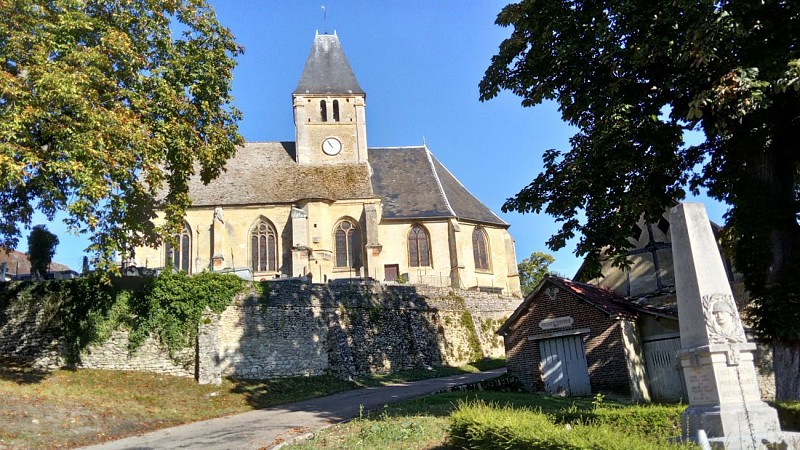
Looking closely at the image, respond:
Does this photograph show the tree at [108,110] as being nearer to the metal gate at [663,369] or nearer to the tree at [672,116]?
the tree at [672,116]

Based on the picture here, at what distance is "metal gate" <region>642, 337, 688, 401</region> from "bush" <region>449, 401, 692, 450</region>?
10.2 metres

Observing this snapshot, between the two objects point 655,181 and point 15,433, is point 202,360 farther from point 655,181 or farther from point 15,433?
point 655,181

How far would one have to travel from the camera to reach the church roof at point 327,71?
42.1 metres

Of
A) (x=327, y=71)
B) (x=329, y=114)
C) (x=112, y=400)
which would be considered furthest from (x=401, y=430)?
(x=327, y=71)

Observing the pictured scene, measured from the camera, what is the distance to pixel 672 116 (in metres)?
12.3

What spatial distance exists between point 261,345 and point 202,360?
2422 mm

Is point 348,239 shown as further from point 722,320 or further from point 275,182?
point 722,320

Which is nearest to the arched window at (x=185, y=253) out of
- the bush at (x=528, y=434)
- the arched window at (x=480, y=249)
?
the arched window at (x=480, y=249)

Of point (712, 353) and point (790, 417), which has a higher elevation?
point (712, 353)

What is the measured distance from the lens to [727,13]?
380 inches

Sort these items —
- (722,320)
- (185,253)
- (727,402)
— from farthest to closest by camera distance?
1. (185,253)
2. (722,320)
3. (727,402)

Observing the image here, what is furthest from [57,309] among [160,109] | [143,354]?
[160,109]

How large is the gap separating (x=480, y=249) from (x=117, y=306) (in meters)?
22.6

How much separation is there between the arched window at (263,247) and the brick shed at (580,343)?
19821mm
